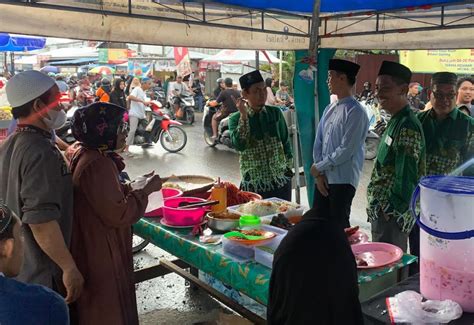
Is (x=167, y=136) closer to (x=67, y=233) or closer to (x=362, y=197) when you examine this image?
(x=362, y=197)

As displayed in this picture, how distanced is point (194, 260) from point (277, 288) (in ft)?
3.49

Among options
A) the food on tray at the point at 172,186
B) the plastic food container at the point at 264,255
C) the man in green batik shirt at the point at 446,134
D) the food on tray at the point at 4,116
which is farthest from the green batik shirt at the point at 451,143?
the food on tray at the point at 4,116

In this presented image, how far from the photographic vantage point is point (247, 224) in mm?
2609

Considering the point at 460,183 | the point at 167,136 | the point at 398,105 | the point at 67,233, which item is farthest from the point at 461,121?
the point at 167,136

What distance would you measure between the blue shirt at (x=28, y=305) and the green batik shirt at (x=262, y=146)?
8.60 feet

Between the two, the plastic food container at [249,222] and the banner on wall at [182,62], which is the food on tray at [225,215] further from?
the banner on wall at [182,62]

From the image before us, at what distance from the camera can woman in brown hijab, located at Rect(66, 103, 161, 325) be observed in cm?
212

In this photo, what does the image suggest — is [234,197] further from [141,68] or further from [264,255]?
[141,68]

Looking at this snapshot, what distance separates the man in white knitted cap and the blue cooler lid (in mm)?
1626

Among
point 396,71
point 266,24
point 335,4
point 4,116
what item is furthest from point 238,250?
point 4,116

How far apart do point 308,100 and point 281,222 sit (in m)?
2.60

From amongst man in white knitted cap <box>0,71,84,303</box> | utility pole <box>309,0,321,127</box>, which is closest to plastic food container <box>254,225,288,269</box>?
man in white knitted cap <box>0,71,84,303</box>

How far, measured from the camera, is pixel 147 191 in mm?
2369

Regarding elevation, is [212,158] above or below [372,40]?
below
